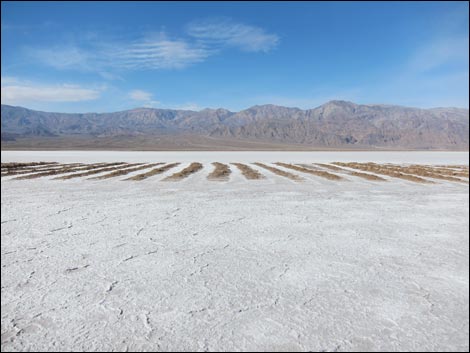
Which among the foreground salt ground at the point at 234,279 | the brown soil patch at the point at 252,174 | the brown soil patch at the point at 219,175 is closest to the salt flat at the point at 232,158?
the brown soil patch at the point at 252,174

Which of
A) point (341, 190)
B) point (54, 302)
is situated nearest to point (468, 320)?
point (54, 302)

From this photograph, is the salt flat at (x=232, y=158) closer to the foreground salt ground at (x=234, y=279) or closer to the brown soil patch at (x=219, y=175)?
the brown soil patch at (x=219, y=175)

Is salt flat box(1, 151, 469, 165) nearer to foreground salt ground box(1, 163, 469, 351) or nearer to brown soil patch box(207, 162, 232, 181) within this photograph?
brown soil patch box(207, 162, 232, 181)

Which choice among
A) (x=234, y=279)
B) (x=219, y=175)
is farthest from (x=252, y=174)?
(x=234, y=279)

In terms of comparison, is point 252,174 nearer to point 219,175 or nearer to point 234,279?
point 219,175

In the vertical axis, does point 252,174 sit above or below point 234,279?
below

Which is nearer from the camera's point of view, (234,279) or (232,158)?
(234,279)

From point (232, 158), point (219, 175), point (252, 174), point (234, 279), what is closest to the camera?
point (234, 279)

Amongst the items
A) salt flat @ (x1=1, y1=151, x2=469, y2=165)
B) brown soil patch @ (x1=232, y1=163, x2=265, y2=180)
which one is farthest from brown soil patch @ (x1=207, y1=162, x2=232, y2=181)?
salt flat @ (x1=1, y1=151, x2=469, y2=165)
